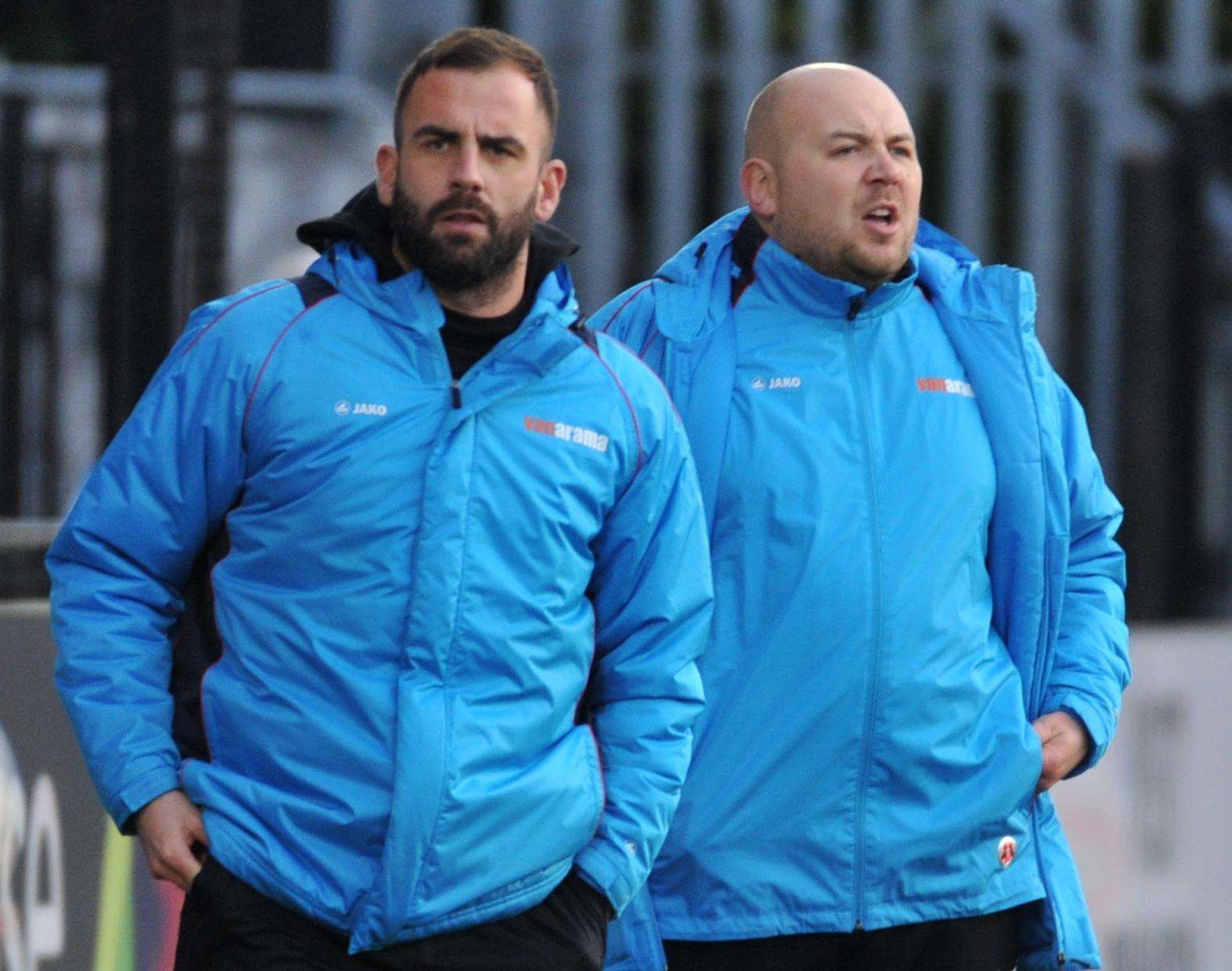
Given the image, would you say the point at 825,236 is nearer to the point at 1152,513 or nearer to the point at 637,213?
the point at 1152,513

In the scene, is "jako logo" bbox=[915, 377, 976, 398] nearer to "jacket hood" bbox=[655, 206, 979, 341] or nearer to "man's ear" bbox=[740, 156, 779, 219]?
"jacket hood" bbox=[655, 206, 979, 341]

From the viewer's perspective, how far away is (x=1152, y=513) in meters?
9.63

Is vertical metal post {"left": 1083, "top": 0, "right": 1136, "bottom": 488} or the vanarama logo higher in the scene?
the vanarama logo

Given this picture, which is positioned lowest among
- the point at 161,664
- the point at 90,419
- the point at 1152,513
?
the point at 1152,513

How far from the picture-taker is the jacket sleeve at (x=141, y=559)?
2.83m

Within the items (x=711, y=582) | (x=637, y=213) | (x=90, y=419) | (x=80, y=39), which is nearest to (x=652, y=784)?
(x=711, y=582)

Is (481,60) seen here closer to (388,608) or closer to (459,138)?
(459,138)

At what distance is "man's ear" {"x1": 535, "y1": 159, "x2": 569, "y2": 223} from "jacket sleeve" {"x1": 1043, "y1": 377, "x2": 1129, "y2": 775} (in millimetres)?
941

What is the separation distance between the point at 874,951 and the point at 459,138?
134cm

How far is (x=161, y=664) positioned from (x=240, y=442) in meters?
0.30

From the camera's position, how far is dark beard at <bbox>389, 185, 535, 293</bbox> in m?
2.94

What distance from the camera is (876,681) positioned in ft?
10.9

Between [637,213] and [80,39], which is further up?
[80,39]

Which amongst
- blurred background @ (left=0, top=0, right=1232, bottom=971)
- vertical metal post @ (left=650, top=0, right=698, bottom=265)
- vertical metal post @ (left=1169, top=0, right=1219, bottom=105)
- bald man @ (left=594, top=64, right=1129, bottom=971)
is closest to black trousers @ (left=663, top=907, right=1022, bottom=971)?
bald man @ (left=594, top=64, right=1129, bottom=971)
